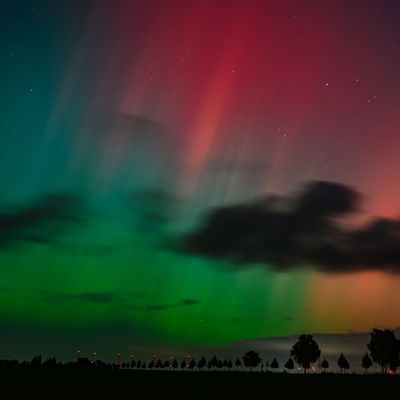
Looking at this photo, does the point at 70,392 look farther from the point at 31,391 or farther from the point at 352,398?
the point at 352,398

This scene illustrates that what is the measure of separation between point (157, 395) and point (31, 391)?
499 inches

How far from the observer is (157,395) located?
2167 inches

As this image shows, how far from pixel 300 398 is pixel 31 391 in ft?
90.2

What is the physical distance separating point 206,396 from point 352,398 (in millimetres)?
15411

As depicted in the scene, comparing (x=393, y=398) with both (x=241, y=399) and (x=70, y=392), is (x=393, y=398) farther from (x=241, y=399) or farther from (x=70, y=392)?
(x=70, y=392)

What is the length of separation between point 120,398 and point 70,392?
7.90 m

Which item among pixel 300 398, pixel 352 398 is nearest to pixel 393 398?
pixel 352 398

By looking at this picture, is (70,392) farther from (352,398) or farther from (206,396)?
(352,398)

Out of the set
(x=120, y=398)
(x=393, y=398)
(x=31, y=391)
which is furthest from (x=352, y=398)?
(x=31, y=391)

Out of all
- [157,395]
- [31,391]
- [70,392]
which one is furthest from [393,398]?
[31,391]

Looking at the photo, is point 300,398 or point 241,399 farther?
point 300,398

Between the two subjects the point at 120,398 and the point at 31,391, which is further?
the point at 31,391

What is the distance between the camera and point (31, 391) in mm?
54156

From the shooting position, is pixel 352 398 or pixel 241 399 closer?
pixel 241 399
